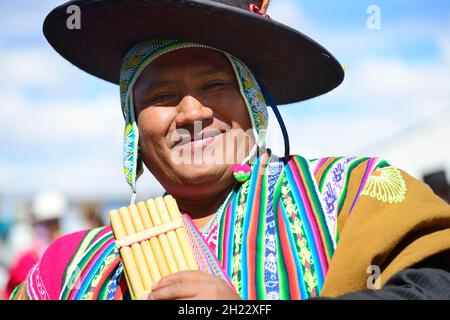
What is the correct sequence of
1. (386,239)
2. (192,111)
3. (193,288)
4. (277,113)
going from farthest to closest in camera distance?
(277,113) → (192,111) → (386,239) → (193,288)

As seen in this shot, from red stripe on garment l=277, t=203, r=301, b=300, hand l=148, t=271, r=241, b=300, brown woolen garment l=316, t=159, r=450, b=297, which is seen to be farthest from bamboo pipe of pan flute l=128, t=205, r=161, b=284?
brown woolen garment l=316, t=159, r=450, b=297

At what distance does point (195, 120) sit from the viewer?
262cm

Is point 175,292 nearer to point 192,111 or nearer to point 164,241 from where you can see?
point 164,241

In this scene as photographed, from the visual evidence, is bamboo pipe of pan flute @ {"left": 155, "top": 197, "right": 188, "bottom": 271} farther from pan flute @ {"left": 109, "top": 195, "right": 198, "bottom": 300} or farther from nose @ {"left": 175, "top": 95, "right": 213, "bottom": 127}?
nose @ {"left": 175, "top": 95, "right": 213, "bottom": 127}

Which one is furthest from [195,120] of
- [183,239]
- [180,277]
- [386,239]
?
[386,239]

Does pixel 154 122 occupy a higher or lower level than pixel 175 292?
higher

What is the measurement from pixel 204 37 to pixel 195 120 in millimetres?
308

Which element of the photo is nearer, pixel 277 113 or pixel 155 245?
pixel 155 245

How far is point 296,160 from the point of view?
2703 mm

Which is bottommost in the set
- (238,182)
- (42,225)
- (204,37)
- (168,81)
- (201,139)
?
(42,225)

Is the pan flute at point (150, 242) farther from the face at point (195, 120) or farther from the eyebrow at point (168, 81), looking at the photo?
the eyebrow at point (168, 81)

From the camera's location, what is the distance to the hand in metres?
2.07

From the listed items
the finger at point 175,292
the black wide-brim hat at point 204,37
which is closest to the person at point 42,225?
the black wide-brim hat at point 204,37
